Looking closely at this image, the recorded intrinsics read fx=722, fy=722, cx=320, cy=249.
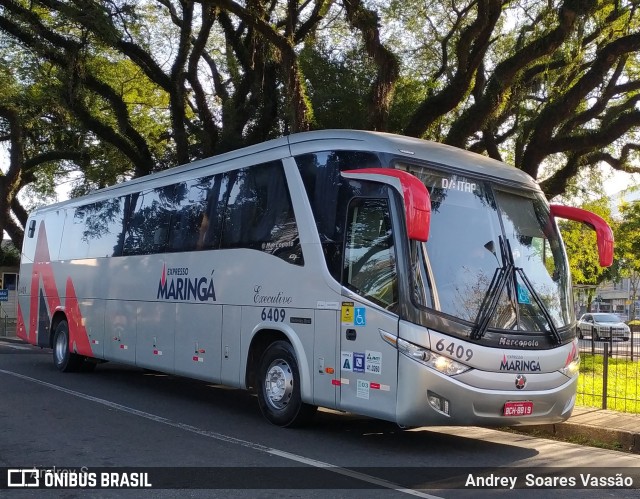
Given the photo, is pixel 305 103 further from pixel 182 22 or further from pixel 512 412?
pixel 512 412

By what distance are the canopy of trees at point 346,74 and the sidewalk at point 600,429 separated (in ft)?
26.3

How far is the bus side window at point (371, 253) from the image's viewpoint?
8.11 m

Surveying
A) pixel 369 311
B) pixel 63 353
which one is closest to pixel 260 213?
pixel 369 311

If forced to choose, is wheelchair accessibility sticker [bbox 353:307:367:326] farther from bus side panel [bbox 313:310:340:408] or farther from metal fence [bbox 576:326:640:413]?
metal fence [bbox 576:326:640:413]

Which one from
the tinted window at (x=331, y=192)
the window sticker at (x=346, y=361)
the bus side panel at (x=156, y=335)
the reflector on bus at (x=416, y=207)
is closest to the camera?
the reflector on bus at (x=416, y=207)

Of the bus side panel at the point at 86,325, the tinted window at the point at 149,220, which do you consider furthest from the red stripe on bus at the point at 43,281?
the tinted window at the point at 149,220

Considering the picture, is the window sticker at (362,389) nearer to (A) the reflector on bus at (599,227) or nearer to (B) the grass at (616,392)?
(A) the reflector on bus at (599,227)

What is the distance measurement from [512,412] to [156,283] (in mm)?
6990

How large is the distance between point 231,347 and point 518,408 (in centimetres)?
433

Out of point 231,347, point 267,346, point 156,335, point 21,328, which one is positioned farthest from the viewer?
point 21,328

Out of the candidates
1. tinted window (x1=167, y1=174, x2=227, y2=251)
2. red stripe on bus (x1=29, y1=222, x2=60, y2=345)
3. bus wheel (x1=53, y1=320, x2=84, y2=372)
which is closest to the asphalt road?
tinted window (x1=167, y1=174, x2=227, y2=251)

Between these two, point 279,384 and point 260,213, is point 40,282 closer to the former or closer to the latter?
point 260,213

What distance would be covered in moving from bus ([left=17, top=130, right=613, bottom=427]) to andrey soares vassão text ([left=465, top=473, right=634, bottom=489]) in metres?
0.78

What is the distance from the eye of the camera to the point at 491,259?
8273 mm
